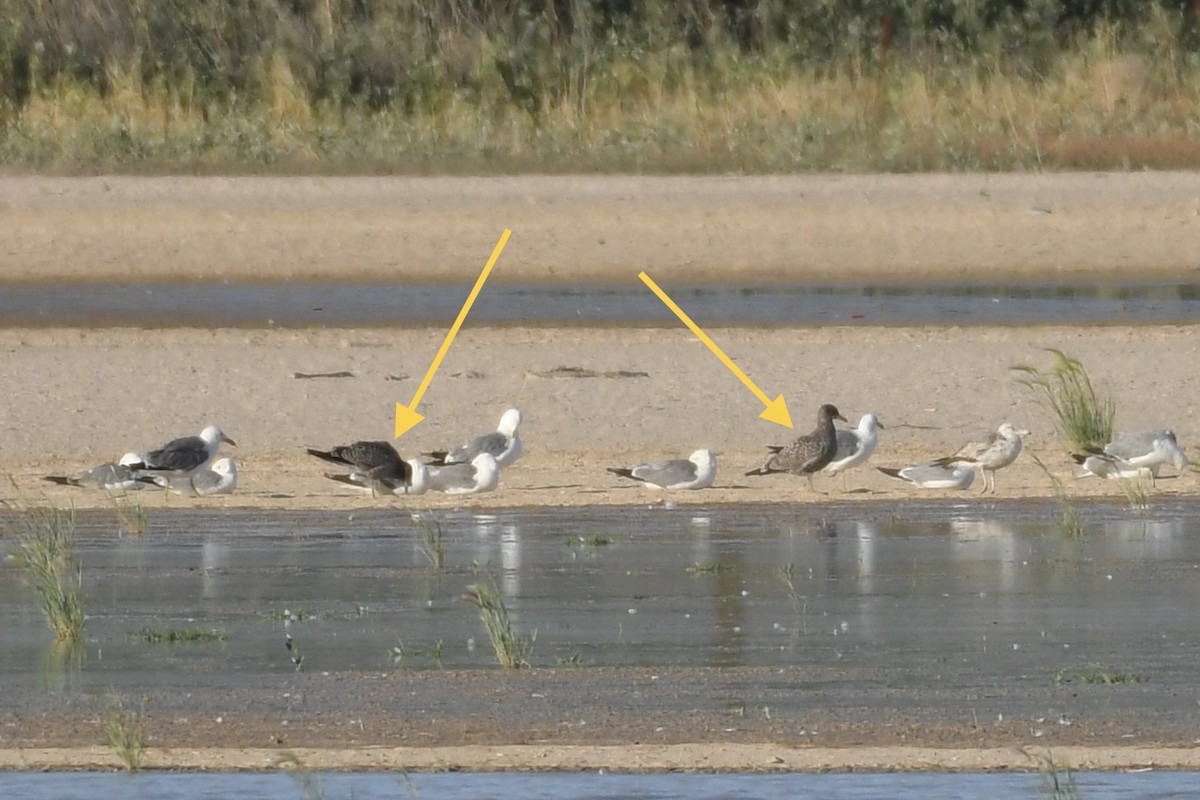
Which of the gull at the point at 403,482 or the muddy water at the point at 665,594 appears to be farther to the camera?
the gull at the point at 403,482

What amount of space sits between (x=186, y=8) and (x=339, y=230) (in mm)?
6906

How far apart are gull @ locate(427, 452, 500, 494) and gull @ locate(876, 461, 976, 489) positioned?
204 centimetres

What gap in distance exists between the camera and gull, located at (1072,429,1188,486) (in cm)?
1325

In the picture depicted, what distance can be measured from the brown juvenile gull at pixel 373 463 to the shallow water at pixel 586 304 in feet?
Answer: 21.4

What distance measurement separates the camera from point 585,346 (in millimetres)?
18375

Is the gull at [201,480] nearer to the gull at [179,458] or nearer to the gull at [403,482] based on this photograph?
the gull at [179,458]

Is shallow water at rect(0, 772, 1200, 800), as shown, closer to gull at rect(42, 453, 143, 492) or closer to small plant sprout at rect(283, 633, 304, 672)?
small plant sprout at rect(283, 633, 304, 672)

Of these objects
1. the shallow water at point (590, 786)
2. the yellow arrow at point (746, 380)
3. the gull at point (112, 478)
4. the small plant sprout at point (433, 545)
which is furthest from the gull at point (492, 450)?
the shallow water at point (590, 786)

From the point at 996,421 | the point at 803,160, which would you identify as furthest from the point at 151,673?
the point at 803,160

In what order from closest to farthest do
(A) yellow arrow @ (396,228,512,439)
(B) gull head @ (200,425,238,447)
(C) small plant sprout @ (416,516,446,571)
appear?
(C) small plant sprout @ (416,516,446,571)
(B) gull head @ (200,425,238,447)
(A) yellow arrow @ (396,228,512,439)

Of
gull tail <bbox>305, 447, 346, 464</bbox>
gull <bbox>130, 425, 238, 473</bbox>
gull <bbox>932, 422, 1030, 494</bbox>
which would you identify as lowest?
gull <bbox>932, 422, 1030, 494</bbox>

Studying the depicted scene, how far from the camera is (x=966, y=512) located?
1271 cm

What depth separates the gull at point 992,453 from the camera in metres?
13.3

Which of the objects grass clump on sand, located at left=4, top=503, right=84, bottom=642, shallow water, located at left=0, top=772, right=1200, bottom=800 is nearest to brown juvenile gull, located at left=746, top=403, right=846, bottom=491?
grass clump on sand, located at left=4, top=503, right=84, bottom=642
